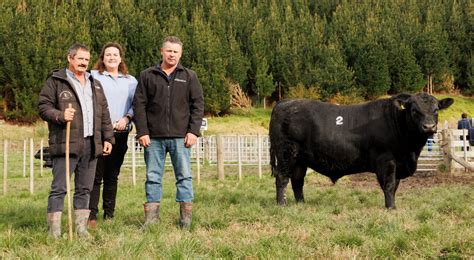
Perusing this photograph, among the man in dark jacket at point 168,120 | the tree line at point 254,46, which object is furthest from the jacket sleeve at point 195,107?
the tree line at point 254,46

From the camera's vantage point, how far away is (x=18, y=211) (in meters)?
6.52

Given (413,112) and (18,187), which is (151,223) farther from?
(18,187)

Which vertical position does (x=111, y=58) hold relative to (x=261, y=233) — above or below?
above

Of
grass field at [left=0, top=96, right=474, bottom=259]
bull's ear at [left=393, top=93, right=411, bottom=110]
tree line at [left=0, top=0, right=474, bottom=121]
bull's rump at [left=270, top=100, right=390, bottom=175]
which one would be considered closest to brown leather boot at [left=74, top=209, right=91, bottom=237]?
grass field at [left=0, top=96, right=474, bottom=259]

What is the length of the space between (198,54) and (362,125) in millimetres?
33790

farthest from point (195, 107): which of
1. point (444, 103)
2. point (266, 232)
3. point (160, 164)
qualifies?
point (444, 103)

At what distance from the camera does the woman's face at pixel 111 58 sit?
553 centimetres

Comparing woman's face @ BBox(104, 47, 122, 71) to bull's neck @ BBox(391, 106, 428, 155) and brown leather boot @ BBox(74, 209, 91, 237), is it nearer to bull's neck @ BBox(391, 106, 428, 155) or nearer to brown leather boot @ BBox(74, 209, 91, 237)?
brown leather boot @ BBox(74, 209, 91, 237)

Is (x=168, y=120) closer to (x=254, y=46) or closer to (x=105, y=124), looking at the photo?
(x=105, y=124)

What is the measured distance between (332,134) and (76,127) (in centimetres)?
377

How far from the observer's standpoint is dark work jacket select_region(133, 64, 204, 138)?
5.12 meters

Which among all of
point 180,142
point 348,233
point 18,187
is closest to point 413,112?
point 348,233

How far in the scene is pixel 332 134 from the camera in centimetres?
707

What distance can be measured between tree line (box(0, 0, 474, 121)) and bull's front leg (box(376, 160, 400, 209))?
3059 centimetres
